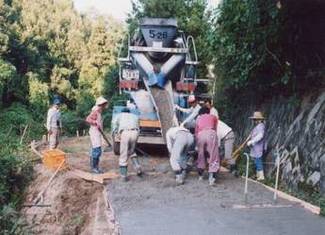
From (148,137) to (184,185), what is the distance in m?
4.00

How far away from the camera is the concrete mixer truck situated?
15.5 metres

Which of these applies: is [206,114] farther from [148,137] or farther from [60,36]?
[60,36]

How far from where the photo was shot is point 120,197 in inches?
416

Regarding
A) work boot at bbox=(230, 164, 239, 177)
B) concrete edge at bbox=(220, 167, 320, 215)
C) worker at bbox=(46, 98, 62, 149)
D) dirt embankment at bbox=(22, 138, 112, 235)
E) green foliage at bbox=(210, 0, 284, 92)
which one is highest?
green foliage at bbox=(210, 0, 284, 92)

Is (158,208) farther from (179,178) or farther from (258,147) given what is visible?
(258,147)

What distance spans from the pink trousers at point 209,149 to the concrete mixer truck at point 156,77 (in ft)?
10.2

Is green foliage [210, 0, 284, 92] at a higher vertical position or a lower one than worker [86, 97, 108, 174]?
higher

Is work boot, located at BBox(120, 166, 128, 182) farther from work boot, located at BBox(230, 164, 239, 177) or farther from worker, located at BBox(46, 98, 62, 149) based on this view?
worker, located at BBox(46, 98, 62, 149)

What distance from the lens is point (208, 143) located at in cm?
1183

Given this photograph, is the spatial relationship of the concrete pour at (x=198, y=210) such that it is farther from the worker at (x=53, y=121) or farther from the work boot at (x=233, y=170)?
the worker at (x=53, y=121)

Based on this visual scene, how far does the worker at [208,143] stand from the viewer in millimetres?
11734

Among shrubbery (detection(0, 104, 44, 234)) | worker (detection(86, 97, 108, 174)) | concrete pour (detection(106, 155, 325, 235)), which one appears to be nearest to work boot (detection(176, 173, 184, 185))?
concrete pour (detection(106, 155, 325, 235))

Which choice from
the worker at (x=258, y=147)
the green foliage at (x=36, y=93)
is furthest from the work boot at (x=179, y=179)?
the green foliage at (x=36, y=93)

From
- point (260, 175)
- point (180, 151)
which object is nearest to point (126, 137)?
point (180, 151)
